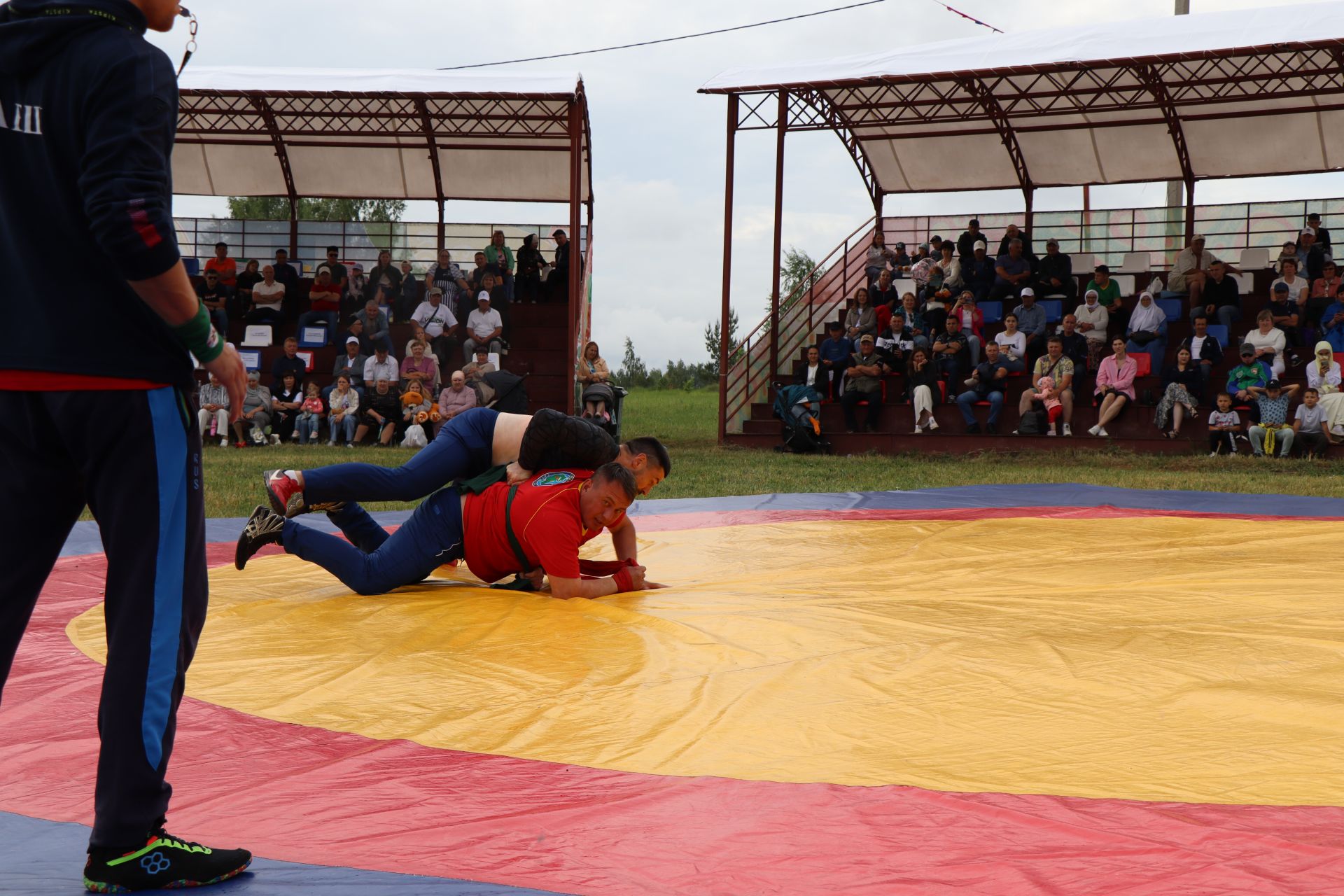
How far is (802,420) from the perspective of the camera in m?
13.8

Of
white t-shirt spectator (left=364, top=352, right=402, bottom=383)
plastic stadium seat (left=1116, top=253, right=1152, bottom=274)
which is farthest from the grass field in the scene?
plastic stadium seat (left=1116, top=253, right=1152, bottom=274)

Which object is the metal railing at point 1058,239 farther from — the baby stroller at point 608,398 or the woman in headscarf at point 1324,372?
the woman in headscarf at point 1324,372

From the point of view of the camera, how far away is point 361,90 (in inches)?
605

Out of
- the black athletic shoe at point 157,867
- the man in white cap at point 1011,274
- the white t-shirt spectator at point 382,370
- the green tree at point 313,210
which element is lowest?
the black athletic shoe at point 157,867

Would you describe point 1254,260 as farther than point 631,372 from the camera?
No

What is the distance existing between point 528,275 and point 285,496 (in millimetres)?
13760

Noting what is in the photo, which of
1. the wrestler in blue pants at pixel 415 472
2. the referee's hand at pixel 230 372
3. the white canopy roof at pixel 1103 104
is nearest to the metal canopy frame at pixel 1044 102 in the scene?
the white canopy roof at pixel 1103 104

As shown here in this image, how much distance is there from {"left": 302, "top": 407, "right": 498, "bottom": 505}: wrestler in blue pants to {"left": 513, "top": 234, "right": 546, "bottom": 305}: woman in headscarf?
529 inches

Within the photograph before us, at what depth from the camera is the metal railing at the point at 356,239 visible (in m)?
19.5

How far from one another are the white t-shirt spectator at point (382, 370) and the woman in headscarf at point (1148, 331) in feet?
27.6

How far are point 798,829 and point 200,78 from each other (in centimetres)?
1601

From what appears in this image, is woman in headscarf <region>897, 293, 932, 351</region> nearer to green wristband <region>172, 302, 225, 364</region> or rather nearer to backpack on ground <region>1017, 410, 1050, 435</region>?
backpack on ground <region>1017, 410, 1050, 435</region>

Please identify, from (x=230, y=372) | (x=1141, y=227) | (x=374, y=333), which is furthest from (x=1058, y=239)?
(x=230, y=372)

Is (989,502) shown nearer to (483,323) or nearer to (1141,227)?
(483,323)
